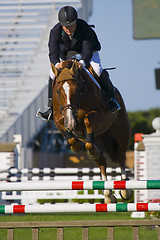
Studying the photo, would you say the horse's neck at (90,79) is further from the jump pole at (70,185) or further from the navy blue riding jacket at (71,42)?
the jump pole at (70,185)

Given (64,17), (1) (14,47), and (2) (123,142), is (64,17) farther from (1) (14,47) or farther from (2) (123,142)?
(1) (14,47)

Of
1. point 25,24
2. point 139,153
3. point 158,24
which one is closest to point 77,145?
point 139,153

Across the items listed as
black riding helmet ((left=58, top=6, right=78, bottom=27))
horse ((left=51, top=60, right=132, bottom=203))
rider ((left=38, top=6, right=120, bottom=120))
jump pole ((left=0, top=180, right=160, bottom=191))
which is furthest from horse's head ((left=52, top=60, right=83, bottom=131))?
jump pole ((left=0, top=180, right=160, bottom=191))

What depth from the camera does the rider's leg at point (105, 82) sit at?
5699mm

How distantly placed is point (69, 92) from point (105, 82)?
37.3 inches

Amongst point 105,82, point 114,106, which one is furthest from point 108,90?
point 114,106

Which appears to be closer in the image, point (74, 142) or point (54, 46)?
point (74, 142)

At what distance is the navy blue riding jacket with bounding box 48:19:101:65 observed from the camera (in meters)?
5.41

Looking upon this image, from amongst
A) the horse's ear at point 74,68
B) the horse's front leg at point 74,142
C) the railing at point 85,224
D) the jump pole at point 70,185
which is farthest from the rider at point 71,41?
the railing at point 85,224

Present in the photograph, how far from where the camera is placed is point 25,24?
2453 cm

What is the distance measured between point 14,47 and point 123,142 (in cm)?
1621

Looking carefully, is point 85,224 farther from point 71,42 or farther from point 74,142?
point 71,42

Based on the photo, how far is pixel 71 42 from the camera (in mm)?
5508

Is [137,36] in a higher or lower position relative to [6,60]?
lower
